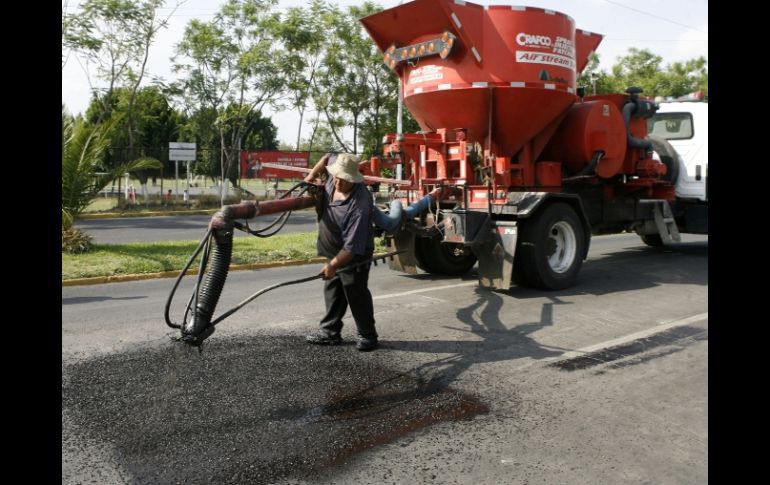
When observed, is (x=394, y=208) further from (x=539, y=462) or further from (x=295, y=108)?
(x=295, y=108)

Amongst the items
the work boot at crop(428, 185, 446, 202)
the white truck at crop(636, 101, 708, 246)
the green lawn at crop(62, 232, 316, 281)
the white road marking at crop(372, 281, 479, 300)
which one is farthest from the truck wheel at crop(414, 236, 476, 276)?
the white truck at crop(636, 101, 708, 246)

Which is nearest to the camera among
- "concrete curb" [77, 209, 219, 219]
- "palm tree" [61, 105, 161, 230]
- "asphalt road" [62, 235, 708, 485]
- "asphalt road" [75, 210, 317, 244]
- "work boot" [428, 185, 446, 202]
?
"asphalt road" [62, 235, 708, 485]

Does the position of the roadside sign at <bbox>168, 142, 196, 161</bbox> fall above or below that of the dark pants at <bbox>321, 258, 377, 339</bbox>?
above

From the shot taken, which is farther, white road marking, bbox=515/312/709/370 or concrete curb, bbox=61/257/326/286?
concrete curb, bbox=61/257/326/286

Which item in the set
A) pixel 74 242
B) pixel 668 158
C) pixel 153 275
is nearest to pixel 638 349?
pixel 668 158

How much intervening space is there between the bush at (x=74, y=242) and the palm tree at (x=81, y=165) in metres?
0.12

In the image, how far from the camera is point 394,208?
6414 millimetres

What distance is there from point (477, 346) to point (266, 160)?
70.7ft

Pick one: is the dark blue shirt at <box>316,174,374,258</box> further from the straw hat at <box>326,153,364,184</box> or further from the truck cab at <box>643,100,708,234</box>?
the truck cab at <box>643,100,708,234</box>

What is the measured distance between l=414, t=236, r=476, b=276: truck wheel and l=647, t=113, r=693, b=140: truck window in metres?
5.38

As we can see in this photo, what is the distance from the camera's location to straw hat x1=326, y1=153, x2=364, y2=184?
525 cm

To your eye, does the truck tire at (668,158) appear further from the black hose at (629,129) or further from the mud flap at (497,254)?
the mud flap at (497,254)

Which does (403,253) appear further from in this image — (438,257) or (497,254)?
(497,254)

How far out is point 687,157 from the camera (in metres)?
11.6
